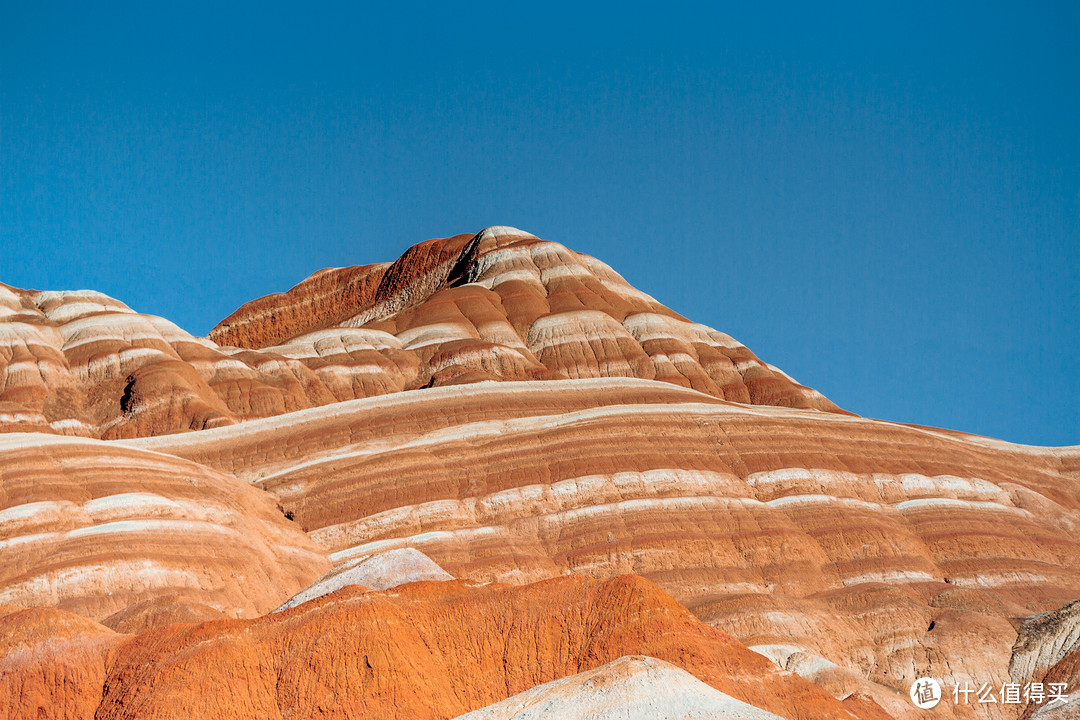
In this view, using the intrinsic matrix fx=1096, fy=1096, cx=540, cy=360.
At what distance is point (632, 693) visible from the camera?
23.1m

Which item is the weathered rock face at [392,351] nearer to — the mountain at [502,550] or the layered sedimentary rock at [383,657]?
the mountain at [502,550]

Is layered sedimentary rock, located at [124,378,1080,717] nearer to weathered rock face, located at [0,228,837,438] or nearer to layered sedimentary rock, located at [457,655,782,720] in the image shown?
layered sedimentary rock, located at [457,655,782,720]

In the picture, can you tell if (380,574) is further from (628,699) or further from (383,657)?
(628,699)

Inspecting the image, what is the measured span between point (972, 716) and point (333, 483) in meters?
31.4

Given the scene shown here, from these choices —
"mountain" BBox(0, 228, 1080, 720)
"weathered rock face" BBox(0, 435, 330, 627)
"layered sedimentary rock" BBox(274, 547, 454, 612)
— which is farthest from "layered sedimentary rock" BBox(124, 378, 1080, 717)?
"layered sedimentary rock" BBox(274, 547, 454, 612)

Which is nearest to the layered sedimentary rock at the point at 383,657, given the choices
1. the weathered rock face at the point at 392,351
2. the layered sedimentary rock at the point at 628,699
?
the layered sedimentary rock at the point at 628,699

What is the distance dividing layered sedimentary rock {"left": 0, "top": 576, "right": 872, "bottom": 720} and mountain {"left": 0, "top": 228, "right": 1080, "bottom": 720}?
0.08 m

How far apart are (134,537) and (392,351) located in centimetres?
5543

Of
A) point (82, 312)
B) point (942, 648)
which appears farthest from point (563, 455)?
point (82, 312)

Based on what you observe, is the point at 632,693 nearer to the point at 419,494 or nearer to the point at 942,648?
the point at 942,648

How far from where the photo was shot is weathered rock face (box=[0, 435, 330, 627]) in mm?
40906

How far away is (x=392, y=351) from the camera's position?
98.9m

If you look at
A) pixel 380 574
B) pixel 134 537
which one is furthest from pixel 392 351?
pixel 380 574

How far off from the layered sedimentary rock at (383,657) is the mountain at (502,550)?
0.08 metres
